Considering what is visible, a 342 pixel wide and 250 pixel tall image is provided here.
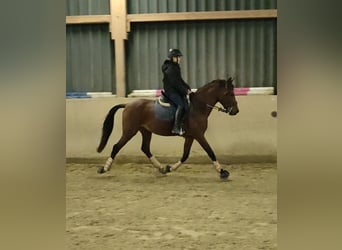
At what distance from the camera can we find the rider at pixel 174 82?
79 cm

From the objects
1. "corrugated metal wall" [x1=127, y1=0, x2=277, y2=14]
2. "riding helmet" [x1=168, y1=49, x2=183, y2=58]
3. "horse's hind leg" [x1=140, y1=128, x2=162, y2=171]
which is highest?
"corrugated metal wall" [x1=127, y1=0, x2=277, y2=14]

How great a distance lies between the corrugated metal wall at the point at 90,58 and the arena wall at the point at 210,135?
3 cm

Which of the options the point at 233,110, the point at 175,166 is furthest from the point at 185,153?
the point at 233,110

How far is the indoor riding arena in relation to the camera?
28.3 inches

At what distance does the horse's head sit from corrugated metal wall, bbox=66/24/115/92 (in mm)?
225

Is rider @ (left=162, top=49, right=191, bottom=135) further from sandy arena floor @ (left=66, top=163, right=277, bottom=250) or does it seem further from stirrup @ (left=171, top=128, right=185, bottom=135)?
sandy arena floor @ (left=66, top=163, right=277, bottom=250)

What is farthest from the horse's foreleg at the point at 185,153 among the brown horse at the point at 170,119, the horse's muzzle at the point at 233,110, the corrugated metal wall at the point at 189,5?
the corrugated metal wall at the point at 189,5

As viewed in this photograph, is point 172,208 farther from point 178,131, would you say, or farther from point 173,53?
point 173,53

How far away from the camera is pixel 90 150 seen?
31.7 inches

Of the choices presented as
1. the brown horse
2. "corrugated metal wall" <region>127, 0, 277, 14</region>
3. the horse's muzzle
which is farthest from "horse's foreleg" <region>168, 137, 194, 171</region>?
"corrugated metal wall" <region>127, 0, 277, 14</region>

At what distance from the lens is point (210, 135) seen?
2.59 ft

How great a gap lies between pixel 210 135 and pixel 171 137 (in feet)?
0.33
